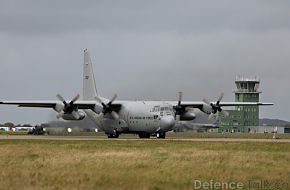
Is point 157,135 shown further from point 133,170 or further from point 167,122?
point 133,170

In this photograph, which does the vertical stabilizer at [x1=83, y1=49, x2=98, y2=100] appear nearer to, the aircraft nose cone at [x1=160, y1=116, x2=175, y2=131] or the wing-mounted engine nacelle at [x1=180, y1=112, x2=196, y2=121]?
the wing-mounted engine nacelle at [x1=180, y1=112, x2=196, y2=121]

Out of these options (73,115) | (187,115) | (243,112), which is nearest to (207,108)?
(187,115)

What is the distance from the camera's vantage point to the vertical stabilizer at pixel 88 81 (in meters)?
70.9

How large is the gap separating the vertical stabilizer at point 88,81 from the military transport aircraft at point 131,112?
15.8 ft

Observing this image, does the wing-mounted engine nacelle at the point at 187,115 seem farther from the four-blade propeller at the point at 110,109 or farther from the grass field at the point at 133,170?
the grass field at the point at 133,170

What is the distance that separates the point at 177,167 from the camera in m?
23.5

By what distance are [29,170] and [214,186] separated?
7386 mm

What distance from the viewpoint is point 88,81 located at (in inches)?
2827

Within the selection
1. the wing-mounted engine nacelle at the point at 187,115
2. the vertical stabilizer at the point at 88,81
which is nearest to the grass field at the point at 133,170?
the wing-mounted engine nacelle at the point at 187,115

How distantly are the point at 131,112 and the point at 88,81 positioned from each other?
37.2 ft

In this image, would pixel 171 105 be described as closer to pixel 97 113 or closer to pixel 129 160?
pixel 97 113

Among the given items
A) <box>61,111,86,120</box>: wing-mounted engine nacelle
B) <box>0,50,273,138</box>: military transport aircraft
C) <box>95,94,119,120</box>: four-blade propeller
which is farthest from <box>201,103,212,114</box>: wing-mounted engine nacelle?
<box>61,111,86,120</box>: wing-mounted engine nacelle

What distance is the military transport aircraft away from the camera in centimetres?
5981

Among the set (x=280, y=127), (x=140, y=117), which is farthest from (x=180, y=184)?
(x=280, y=127)
